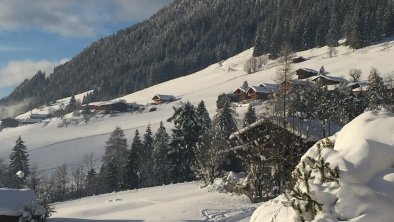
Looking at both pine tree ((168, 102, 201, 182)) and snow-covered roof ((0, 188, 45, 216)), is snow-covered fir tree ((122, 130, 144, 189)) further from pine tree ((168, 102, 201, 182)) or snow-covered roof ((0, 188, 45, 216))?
snow-covered roof ((0, 188, 45, 216))

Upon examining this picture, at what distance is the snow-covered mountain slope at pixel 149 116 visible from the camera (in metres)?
93.3

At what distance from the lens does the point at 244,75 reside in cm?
14438

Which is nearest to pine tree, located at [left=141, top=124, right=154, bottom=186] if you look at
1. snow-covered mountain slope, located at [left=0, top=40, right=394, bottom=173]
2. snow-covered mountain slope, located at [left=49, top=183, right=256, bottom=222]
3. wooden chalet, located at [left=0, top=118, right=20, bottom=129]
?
snow-covered mountain slope, located at [left=0, top=40, right=394, bottom=173]

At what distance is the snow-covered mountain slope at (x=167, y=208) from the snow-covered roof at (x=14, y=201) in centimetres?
218

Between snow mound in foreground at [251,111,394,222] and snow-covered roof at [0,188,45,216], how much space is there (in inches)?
699

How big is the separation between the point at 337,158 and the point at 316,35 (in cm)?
15352

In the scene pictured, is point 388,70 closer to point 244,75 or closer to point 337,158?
point 244,75

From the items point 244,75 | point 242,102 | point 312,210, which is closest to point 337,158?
point 312,210

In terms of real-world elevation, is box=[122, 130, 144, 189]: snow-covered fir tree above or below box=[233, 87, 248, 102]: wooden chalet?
below

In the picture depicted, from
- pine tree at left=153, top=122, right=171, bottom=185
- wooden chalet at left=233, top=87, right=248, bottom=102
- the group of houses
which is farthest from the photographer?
wooden chalet at left=233, top=87, right=248, bottom=102

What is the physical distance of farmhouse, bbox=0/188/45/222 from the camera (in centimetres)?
2266

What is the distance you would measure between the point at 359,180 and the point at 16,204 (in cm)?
1986

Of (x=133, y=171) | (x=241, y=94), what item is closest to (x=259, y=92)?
(x=241, y=94)

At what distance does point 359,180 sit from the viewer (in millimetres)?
6602
